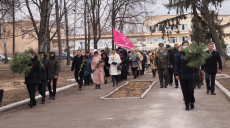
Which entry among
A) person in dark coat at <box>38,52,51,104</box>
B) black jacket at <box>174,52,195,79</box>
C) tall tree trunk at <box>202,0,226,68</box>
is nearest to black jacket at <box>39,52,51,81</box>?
person in dark coat at <box>38,52,51,104</box>

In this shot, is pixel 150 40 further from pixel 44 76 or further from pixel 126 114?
pixel 126 114

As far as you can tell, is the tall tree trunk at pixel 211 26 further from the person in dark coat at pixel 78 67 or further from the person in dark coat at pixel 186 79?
the person in dark coat at pixel 186 79

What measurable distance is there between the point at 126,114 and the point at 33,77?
358 centimetres

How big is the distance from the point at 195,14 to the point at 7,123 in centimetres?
2121

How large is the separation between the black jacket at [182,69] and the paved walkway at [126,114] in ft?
2.91

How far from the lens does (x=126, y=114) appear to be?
7.56 metres

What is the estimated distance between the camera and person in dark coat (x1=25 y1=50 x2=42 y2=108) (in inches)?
377

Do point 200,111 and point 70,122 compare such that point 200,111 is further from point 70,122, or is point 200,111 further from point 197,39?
point 197,39

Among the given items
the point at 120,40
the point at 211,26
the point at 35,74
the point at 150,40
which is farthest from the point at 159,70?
the point at 150,40

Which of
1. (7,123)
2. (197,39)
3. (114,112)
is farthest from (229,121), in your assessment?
(197,39)

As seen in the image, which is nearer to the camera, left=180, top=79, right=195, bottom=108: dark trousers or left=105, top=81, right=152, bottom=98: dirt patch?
left=180, top=79, right=195, bottom=108: dark trousers

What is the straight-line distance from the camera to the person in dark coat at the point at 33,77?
31.4ft

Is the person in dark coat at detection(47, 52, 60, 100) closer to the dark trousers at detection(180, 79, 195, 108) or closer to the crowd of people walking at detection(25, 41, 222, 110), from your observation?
the crowd of people walking at detection(25, 41, 222, 110)

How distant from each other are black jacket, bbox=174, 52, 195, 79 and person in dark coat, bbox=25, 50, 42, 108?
14.2 feet
